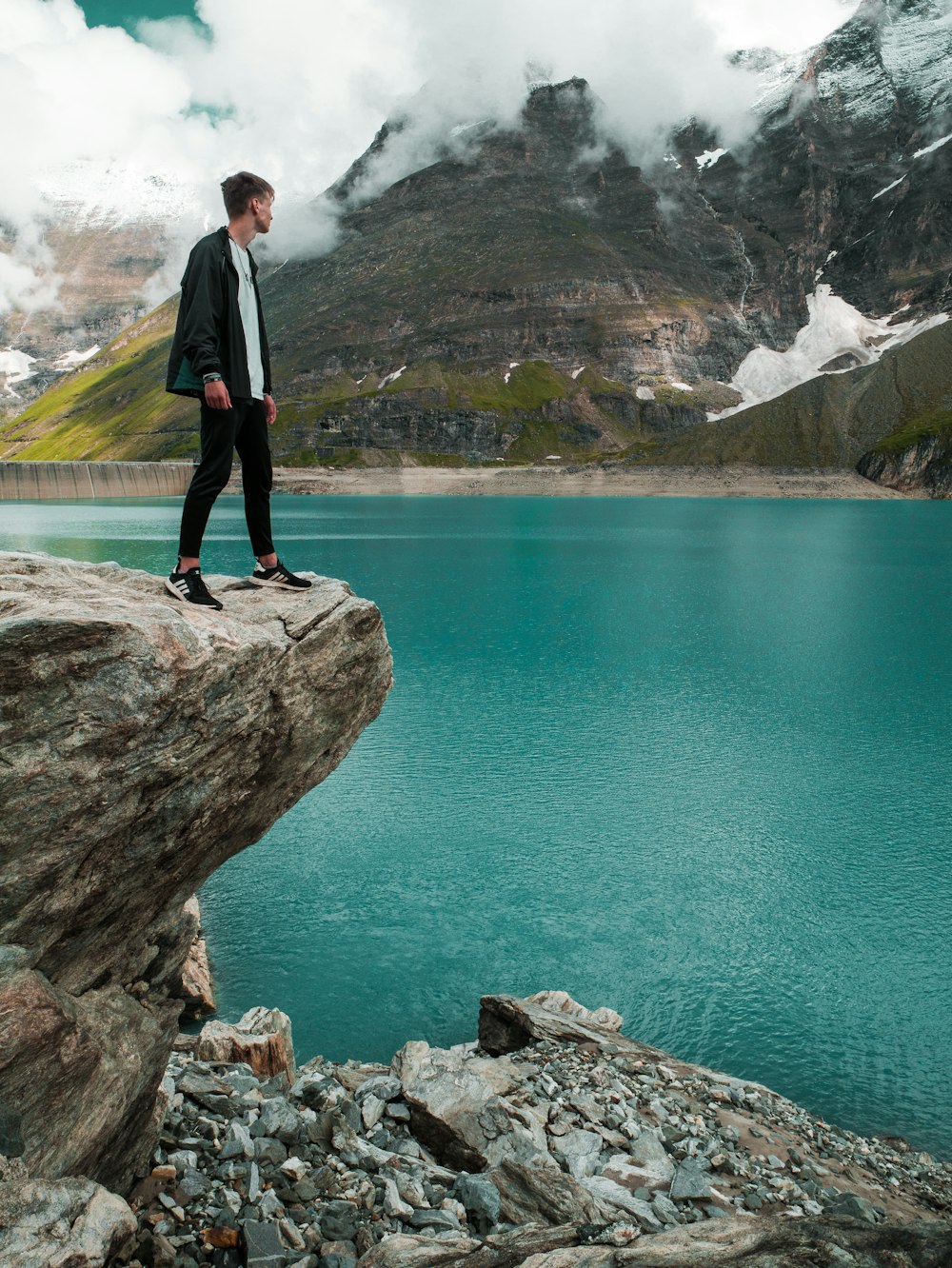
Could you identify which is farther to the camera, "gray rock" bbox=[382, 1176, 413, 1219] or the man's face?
the man's face

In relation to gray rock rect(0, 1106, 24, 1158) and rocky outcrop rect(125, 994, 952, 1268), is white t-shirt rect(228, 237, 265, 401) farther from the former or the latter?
rocky outcrop rect(125, 994, 952, 1268)

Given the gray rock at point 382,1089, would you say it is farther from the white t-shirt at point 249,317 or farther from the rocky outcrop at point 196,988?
the white t-shirt at point 249,317

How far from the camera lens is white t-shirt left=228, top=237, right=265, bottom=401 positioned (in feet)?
29.3

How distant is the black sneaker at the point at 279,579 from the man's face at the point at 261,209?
347cm

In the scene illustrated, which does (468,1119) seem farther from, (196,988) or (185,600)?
(196,988)

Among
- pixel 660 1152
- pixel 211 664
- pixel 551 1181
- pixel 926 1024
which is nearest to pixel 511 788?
pixel 926 1024

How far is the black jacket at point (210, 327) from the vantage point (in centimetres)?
841

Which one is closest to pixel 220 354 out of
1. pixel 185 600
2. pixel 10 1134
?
pixel 185 600

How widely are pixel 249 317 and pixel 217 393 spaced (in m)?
1.32

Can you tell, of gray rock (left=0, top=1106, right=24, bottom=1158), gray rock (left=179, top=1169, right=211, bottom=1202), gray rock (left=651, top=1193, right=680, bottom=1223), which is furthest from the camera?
gray rock (left=651, top=1193, right=680, bottom=1223)

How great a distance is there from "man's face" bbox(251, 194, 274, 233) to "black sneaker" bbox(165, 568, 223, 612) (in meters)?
3.59

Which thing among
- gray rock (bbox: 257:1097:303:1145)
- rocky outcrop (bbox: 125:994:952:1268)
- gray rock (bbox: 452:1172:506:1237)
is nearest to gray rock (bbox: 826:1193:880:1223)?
rocky outcrop (bbox: 125:994:952:1268)

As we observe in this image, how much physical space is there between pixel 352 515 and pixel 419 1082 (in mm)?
146136

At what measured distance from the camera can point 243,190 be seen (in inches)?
344
